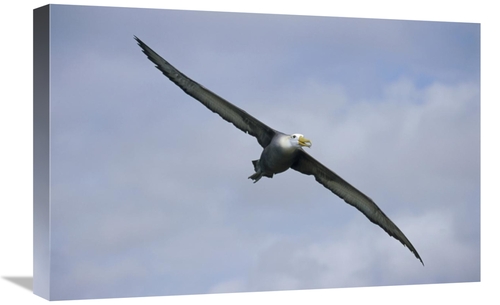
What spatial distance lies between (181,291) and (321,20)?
3.65m

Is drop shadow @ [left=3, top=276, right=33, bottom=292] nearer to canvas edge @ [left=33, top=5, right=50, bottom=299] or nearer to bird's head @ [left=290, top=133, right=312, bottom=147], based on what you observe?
canvas edge @ [left=33, top=5, right=50, bottom=299]

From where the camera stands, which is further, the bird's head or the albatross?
the bird's head

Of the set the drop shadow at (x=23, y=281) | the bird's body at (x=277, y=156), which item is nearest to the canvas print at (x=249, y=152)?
the bird's body at (x=277, y=156)

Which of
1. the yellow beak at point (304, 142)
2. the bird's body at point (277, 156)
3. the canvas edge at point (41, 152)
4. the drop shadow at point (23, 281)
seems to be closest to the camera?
the canvas edge at point (41, 152)

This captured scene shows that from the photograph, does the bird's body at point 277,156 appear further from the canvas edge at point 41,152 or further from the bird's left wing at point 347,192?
the canvas edge at point 41,152

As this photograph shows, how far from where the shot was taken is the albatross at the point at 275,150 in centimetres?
1150

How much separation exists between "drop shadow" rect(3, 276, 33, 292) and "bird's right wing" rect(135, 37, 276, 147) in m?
2.93

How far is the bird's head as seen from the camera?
11602 millimetres

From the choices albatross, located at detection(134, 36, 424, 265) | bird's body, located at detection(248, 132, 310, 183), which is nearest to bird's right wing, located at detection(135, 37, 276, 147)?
albatross, located at detection(134, 36, 424, 265)

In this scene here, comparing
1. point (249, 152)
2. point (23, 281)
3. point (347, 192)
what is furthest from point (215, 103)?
point (23, 281)

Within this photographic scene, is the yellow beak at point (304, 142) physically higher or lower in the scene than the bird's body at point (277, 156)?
higher

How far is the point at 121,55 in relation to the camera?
11.5 m

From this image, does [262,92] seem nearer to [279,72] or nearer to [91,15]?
[279,72]

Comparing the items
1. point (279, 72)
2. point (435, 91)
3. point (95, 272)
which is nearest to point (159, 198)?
point (95, 272)
